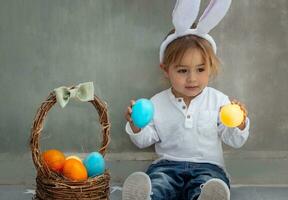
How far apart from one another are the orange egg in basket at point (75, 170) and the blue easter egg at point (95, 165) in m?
0.03

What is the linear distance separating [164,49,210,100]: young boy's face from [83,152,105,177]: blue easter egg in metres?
0.48

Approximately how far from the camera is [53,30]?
2.59m

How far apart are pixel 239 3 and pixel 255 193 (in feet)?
2.59

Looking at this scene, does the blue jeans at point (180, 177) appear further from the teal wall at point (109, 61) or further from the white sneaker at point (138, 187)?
the teal wall at point (109, 61)

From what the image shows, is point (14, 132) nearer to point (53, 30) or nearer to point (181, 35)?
point (53, 30)

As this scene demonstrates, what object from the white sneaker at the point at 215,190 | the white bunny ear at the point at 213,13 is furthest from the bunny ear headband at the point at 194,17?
the white sneaker at the point at 215,190

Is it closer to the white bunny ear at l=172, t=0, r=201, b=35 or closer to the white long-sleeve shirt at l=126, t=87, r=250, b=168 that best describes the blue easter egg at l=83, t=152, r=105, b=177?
the white long-sleeve shirt at l=126, t=87, r=250, b=168

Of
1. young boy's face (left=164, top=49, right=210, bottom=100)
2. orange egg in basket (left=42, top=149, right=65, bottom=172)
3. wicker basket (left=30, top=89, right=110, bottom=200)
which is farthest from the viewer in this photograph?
young boy's face (left=164, top=49, right=210, bottom=100)

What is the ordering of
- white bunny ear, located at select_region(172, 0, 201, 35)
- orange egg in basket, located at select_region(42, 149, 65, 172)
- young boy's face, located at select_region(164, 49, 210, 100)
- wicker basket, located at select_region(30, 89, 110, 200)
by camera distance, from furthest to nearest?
young boy's face, located at select_region(164, 49, 210, 100), white bunny ear, located at select_region(172, 0, 201, 35), orange egg in basket, located at select_region(42, 149, 65, 172), wicker basket, located at select_region(30, 89, 110, 200)

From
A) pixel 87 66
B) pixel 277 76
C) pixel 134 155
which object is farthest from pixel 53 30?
pixel 277 76

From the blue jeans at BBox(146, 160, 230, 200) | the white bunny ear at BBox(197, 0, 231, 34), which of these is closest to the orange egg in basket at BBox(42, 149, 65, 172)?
the blue jeans at BBox(146, 160, 230, 200)

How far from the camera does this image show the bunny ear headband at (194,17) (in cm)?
221

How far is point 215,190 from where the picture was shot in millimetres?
2080

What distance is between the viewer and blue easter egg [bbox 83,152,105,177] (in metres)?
2.03
